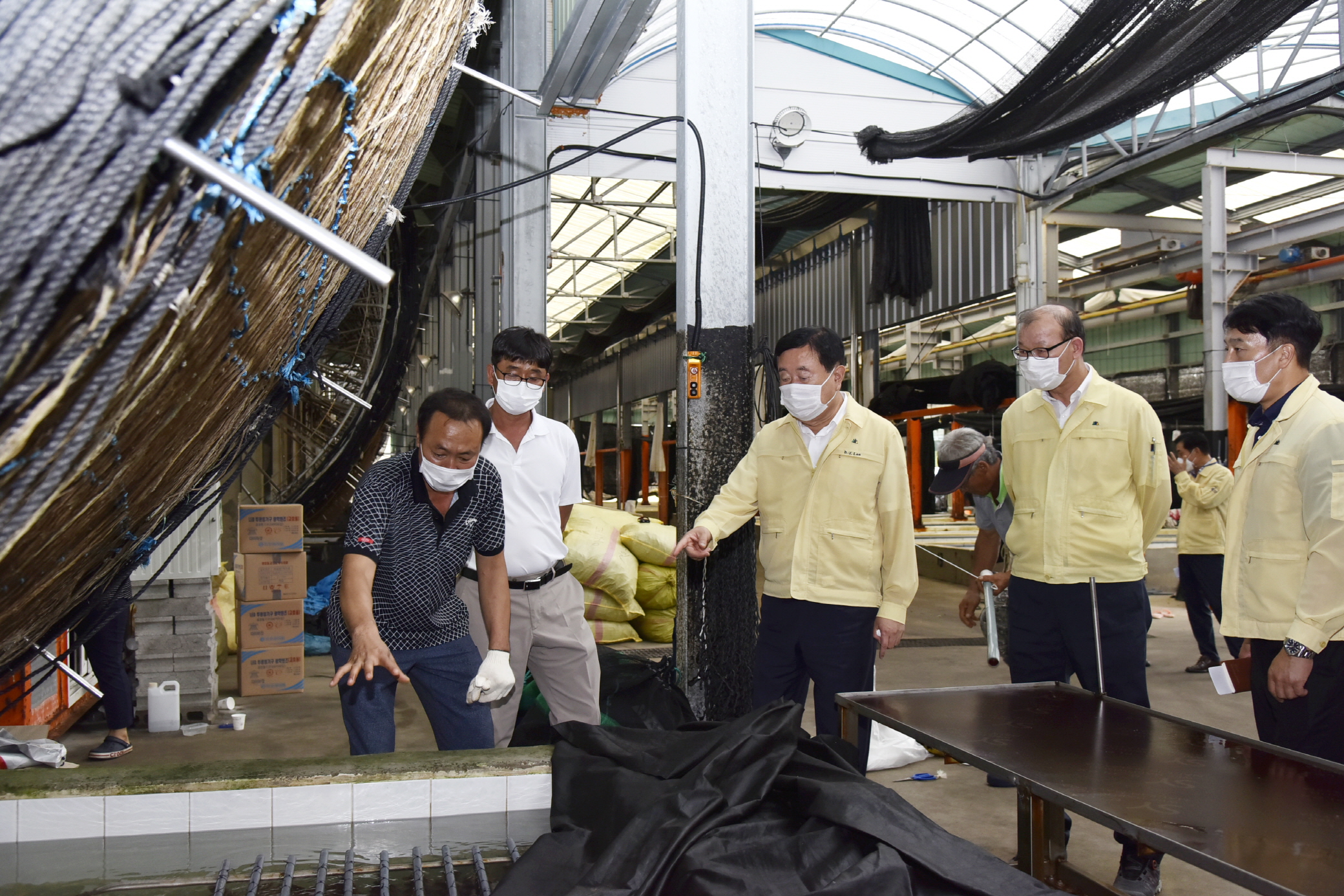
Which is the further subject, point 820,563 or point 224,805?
point 820,563

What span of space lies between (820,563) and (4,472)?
2027 mm

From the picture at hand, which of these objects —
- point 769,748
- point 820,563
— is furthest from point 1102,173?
point 769,748

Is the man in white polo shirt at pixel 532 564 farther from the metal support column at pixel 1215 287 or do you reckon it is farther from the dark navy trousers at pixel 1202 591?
the metal support column at pixel 1215 287

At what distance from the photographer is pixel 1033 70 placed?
4.30m

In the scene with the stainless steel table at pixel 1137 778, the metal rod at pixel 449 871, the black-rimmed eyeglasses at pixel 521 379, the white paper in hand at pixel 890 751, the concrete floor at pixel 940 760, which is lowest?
the concrete floor at pixel 940 760

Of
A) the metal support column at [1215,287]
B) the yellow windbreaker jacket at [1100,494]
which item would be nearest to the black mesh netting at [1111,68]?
the metal support column at [1215,287]

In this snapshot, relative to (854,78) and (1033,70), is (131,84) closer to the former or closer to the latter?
(1033,70)

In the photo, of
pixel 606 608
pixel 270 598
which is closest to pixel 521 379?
pixel 606 608

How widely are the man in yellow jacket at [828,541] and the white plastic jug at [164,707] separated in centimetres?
289

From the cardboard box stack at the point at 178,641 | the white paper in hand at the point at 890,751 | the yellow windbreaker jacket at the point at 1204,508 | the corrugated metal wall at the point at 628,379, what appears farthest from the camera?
the corrugated metal wall at the point at 628,379

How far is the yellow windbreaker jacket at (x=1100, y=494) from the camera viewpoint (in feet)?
8.31

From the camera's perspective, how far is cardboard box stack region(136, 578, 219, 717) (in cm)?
435

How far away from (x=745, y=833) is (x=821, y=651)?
1030mm

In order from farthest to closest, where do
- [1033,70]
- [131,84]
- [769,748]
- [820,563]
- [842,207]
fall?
[842,207], [1033,70], [820,563], [769,748], [131,84]
